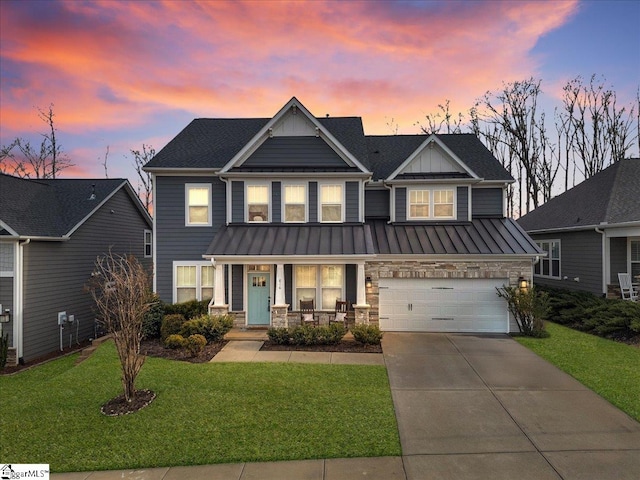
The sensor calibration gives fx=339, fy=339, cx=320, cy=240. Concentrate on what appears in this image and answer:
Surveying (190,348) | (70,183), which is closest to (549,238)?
(190,348)

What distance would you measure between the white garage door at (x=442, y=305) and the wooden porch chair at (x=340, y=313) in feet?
4.48

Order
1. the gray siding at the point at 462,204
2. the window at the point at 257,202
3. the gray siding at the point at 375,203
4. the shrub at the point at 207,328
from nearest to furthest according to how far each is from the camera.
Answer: the shrub at the point at 207,328 → the window at the point at 257,202 → the gray siding at the point at 462,204 → the gray siding at the point at 375,203

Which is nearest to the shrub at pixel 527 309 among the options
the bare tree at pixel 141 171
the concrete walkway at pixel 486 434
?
the concrete walkway at pixel 486 434

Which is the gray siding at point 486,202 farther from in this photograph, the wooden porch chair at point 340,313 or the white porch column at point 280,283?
the white porch column at point 280,283

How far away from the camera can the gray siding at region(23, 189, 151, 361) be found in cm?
1261

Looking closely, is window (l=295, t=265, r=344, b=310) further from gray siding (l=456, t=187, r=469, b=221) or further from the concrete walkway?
gray siding (l=456, t=187, r=469, b=221)

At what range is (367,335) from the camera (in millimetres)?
10445

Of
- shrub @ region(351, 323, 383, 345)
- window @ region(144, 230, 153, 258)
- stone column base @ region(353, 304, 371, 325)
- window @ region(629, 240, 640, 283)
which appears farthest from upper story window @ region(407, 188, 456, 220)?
window @ region(144, 230, 153, 258)

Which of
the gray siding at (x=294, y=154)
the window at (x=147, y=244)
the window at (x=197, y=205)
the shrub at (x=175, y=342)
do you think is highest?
the gray siding at (x=294, y=154)

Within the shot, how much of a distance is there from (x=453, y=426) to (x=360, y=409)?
65.7 inches

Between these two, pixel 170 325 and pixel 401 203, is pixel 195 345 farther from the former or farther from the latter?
pixel 401 203

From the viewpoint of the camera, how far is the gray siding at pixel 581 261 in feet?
48.6

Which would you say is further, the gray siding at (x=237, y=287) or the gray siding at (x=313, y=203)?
the gray siding at (x=313, y=203)

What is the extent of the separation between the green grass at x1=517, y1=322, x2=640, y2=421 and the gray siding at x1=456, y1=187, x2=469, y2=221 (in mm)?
5190
